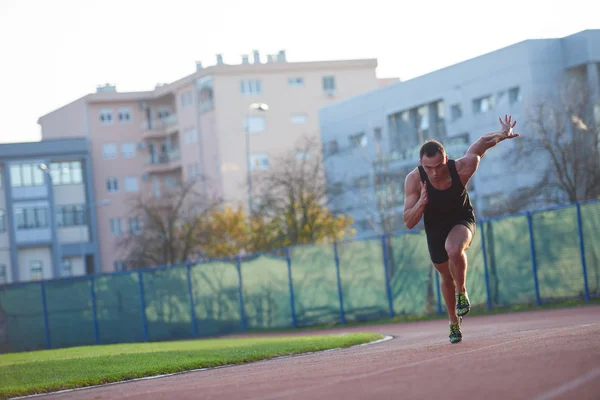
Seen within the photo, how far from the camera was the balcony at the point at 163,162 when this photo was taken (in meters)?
97.6

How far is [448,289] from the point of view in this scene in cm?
1239

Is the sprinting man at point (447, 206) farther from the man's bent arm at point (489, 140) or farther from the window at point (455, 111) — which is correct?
the window at point (455, 111)

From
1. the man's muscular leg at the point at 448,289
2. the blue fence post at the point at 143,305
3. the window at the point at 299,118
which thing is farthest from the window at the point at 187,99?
the man's muscular leg at the point at 448,289

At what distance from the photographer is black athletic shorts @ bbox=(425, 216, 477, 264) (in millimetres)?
12055

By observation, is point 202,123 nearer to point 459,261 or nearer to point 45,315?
point 45,315

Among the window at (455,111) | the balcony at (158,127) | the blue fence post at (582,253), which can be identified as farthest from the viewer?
the balcony at (158,127)

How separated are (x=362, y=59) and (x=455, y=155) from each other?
107 feet

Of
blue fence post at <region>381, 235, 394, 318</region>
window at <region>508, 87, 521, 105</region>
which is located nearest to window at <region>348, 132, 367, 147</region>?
window at <region>508, 87, 521, 105</region>

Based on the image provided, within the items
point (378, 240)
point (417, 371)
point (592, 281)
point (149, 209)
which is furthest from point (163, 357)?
point (149, 209)

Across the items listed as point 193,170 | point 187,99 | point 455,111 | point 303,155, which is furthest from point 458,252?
point 187,99

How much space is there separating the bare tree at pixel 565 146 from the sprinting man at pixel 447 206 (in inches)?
1147

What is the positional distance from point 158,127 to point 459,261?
3518 inches

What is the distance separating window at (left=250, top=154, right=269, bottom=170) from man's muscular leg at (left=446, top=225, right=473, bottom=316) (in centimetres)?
7846

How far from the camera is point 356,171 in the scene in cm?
7281
